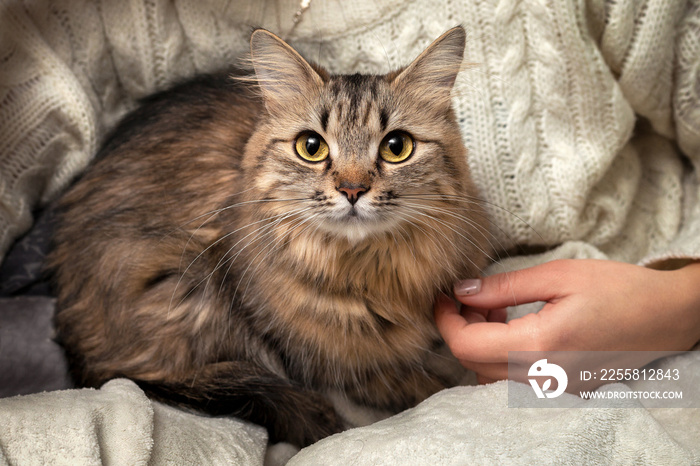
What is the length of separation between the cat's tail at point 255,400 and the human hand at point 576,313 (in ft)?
1.25

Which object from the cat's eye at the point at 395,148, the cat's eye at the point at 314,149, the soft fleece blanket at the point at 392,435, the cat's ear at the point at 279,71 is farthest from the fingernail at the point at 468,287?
the cat's ear at the point at 279,71

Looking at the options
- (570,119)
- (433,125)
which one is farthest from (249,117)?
(570,119)

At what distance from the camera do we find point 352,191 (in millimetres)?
1024

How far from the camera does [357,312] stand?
1208 millimetres

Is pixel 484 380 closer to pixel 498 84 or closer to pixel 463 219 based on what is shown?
pixel 463 219

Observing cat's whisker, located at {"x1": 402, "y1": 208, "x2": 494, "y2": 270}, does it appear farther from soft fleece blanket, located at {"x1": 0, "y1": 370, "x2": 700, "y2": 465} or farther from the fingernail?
soft fleece blanket, located at {"x1": 0, "y1": 370, "x2": 700, "y2": 465}

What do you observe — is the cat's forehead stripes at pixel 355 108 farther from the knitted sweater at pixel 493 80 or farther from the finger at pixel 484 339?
the finger at pixel 484 339

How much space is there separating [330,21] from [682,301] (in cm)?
123

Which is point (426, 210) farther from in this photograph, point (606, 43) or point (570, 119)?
point (606, 43)

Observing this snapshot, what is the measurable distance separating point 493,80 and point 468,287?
65 centimetres

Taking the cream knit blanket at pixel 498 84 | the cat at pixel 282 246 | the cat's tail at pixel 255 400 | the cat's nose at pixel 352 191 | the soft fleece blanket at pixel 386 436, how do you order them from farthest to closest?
the cream knit blanket at pixel 498 84, the cat's tail at pixel 255 400, the cat at pixel 282 246, the cat's nose at pixel 352 191, the soft fleece blanket at pixel 386 436

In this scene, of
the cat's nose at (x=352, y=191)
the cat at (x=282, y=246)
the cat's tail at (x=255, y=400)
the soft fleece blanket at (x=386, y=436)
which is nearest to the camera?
the soft fleece blanket at (x=386, y=436)

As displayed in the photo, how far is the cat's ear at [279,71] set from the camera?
1197mm

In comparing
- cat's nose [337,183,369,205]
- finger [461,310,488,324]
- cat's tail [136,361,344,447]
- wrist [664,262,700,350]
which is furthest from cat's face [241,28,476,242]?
wrist [664,262,700,350]
